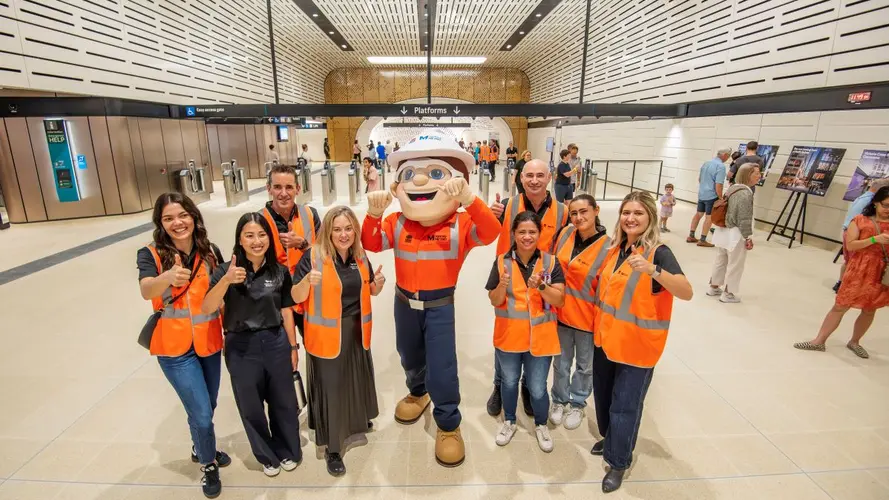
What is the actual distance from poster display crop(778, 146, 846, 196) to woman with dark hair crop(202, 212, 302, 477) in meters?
8.31

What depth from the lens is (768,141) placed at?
8.52 meters

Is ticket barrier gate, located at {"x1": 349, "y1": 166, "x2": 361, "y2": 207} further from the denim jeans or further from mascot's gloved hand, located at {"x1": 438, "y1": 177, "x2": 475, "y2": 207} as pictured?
the denim jeans

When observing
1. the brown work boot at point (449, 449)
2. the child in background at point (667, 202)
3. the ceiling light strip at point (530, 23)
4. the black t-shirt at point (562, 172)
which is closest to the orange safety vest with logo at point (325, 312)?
the brown work boot at point (449, 449)

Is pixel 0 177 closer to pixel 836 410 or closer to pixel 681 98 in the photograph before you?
pixel 836 410

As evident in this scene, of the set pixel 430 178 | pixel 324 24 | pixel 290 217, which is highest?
pixel 324 24

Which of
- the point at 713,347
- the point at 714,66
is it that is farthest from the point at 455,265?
the point at 714,66

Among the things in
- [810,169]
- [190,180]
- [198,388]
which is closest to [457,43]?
[190,180]

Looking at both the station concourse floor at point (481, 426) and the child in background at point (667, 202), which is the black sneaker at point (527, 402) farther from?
the child in background at point (667, 202)

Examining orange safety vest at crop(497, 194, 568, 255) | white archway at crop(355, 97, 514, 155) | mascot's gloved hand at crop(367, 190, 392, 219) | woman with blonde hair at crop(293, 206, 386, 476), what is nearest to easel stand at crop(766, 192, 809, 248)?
orange safety vest at crop(497, 194, 568, 255)

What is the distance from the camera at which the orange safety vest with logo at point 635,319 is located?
7.00 ft

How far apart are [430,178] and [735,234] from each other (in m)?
3.75

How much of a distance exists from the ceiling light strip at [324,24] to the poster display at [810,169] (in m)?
12.1

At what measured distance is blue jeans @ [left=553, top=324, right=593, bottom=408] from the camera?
273cm

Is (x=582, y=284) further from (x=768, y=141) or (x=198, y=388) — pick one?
(x=768, y=141)
